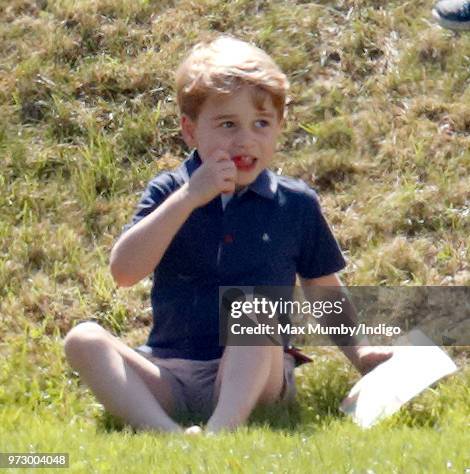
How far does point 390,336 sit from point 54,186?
175 centimetres

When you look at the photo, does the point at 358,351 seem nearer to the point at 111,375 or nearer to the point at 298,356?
the point at 298,356

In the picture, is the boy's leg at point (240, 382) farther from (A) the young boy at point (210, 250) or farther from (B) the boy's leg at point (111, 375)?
(B) the boy's leg at point (111, 375)

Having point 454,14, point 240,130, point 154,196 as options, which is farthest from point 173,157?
point 240,130

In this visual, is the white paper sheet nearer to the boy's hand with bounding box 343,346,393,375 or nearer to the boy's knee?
the boy's hand with bounding box 343,346,393,375

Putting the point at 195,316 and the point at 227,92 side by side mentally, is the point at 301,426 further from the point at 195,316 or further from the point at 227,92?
the point at 227,92

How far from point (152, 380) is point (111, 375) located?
0.17m

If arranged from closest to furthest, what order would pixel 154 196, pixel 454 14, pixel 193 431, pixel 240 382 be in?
pixel 193 431
pixel 240 382
pixel 154 196
pixel 454 14

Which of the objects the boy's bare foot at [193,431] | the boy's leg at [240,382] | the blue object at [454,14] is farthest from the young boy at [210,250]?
the blue object at [454,14]

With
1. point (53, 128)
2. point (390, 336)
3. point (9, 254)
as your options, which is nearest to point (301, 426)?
point (390, 336)

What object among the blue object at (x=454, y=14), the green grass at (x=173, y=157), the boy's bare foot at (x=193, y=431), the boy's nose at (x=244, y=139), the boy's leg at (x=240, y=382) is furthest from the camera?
the blue object at (x=454, y=14)

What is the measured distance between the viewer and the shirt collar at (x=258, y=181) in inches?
213

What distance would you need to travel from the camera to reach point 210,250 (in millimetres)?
5375

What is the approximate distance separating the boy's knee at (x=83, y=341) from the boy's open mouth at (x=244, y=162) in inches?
29.1

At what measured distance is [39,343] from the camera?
5988 millimetres
